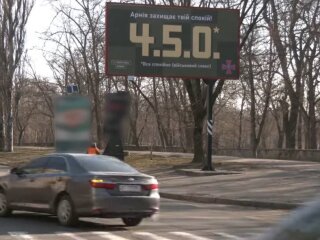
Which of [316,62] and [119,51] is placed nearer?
[119,51]

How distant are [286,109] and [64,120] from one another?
31.4 m

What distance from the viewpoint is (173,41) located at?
1017 inches

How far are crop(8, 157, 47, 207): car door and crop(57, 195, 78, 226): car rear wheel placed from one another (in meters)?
0.92

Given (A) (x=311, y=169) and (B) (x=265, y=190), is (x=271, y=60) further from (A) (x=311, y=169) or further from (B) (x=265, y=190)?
(B) (x=265, y=190)

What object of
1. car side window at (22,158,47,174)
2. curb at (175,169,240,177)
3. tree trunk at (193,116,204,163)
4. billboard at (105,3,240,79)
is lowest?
curb at (175,169,240,177)

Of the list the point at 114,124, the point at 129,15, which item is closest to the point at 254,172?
the point at 114,124

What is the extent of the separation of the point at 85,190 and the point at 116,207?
67cm

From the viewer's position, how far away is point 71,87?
2847 centimetres

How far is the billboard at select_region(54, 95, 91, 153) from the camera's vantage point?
76.6ft

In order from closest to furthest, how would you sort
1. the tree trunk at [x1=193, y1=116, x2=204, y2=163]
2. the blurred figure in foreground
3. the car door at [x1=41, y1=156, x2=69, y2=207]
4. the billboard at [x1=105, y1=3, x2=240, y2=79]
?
the blurred figure in foreground → the car door at [x1=41, y1=156, x2=69, y2=207] → the billboard at [x1=105, y1=3, x2=240, y2=79] → the tree trunk at [x1=193, y1=116, x2=204, y2=163]

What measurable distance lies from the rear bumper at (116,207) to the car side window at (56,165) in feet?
3.92

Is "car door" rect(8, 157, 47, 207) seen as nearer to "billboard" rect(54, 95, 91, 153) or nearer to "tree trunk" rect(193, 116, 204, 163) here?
"billboard" rect(54, 95, 91, 153)

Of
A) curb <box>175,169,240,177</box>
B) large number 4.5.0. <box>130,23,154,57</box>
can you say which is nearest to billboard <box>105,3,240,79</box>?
large number 4.5.0. <box>130,23,154,57</box>

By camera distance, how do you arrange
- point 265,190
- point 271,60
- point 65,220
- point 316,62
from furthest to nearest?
point 316,62
point 271,60
point 265,190
point 65,220
